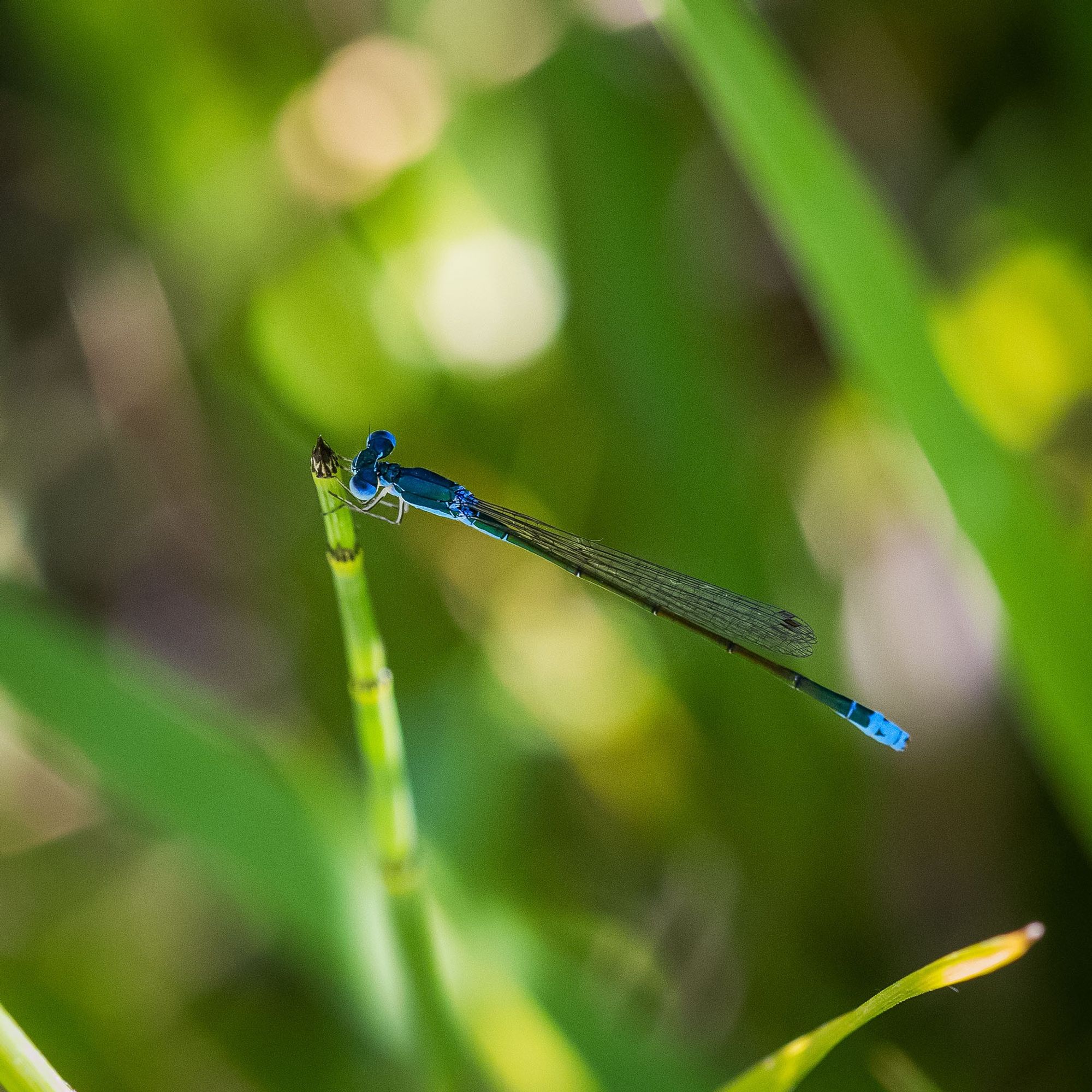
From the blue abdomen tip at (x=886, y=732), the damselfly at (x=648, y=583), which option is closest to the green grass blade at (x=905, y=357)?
the blue abdomen tip at (x=886, y=732)

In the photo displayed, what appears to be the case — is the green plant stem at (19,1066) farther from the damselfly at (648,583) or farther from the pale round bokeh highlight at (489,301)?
the pale round bokeh highlight at (489,301)

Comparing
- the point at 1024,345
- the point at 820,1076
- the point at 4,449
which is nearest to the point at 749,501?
the point at 1024,345

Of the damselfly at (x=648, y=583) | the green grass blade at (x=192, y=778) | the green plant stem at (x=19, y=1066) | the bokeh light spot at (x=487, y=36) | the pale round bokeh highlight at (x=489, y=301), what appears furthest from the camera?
the bokeh light spot at (x=487, y=36)

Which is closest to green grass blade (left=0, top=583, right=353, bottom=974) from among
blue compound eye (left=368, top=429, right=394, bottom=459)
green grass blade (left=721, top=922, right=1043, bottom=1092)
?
blue compound eye (left=368, top=429, right=394, bottom=459)

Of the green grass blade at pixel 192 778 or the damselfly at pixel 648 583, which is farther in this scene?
the damselfly at pixel 648 583

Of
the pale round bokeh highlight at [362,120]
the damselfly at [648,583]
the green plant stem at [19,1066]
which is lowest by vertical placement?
the green plant stem at [19,1066]

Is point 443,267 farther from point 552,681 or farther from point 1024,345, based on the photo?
point 1024,345

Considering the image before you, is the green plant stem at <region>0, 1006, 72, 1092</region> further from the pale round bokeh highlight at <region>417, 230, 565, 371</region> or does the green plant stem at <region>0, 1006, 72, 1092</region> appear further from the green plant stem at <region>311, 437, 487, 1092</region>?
the pale round bokeh highlight at <region>417, 230, 565, 371</region>
